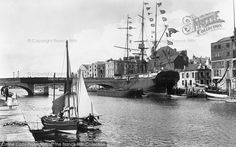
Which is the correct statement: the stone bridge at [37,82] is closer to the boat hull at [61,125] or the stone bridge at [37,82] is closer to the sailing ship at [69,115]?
the sailing ship at [69,115]

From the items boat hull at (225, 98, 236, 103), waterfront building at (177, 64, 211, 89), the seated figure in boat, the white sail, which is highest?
waterfront building at (177, 64, 211, 89)

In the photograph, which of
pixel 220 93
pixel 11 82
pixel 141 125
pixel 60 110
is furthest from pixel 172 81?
pixel 60 110

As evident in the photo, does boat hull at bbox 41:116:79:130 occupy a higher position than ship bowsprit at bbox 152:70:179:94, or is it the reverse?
ship bowsprit at bbox 152:70:179:94

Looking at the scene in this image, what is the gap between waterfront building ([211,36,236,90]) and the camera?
355 feet

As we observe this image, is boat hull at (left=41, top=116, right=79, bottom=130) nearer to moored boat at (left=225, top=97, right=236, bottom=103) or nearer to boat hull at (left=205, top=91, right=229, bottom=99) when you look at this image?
moored boat at (left=225, top=97, right=236, bottom=103)

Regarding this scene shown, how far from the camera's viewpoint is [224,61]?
113 metres

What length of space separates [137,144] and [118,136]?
472 centimetres

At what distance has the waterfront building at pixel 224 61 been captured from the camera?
10831 centimetres

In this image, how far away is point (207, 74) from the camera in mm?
134875

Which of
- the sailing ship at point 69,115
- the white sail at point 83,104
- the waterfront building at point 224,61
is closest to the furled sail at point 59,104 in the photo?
the sailing ship at point 69,115

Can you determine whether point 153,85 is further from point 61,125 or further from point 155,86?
point 61,125

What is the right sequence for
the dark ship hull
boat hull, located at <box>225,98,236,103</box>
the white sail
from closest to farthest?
the white sail < boat hull, located at <box>225,98,236,103</box> < the dark ship hull

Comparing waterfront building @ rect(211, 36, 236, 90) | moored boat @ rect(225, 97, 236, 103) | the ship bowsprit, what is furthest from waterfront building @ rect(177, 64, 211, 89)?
moored boat @ rect(225, 97, 236, 103)

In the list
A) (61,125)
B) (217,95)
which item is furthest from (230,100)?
(61,125)
